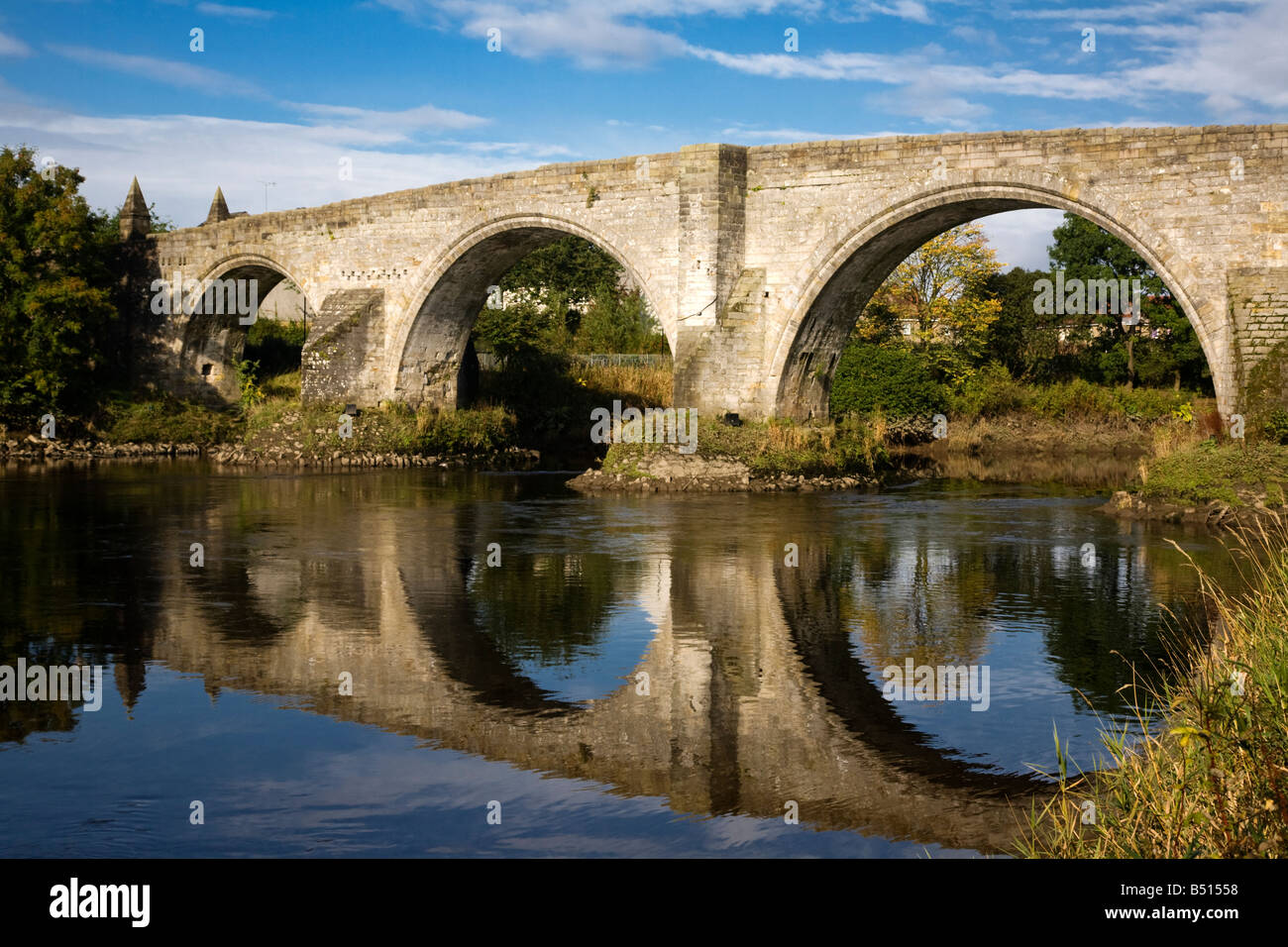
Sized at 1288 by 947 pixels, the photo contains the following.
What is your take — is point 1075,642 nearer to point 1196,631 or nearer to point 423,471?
point 1196,631

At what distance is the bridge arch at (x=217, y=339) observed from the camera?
31016mm

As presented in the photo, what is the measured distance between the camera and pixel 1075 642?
8.97 meters

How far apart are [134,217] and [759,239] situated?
65.0ft

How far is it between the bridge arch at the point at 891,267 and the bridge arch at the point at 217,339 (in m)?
15.0

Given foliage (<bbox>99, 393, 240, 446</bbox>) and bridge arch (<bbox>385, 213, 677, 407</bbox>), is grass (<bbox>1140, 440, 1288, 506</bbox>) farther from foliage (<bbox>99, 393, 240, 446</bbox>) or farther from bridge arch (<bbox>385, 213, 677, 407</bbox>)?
foliage (<bbox>99, 393, 240, 446</bbox>)

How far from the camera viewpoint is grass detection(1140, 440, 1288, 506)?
48.6 ft

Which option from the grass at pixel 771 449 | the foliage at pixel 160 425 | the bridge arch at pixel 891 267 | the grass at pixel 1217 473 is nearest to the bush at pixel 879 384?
the bridge arch at pixel 891 267

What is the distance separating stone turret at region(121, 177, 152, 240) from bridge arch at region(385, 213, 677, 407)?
10969 mm

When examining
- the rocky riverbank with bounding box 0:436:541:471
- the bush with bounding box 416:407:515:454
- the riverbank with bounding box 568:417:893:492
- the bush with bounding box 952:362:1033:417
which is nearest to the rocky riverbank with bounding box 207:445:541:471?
the rocky riverbank with bounding box 0:436:541:471

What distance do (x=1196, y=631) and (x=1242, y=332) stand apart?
8.33 m

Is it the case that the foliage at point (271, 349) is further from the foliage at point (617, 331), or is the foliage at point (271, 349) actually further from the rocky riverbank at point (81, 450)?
the foliage at point (617, 331)

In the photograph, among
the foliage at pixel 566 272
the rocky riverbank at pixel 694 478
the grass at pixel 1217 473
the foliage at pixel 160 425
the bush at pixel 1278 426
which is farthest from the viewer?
the foliage at pixel 566 272

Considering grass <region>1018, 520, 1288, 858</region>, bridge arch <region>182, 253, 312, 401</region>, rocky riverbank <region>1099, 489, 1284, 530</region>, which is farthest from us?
bridge arch <region>182, 253, 312, 401</region>

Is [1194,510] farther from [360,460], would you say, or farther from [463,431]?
[360,460]
